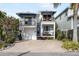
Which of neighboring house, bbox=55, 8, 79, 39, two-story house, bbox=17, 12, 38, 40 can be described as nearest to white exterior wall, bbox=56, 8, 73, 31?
neighboring house, bbox=55, 8, 79, 39

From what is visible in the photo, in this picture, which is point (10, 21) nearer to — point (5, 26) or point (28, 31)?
point (5, 26)

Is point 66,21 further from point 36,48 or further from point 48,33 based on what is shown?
point 36,48

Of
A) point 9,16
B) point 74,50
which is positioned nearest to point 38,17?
point 9,16

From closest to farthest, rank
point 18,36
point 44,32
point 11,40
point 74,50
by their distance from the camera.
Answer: point 74,50 < point 11,40 < point 18,36 < point 44,32

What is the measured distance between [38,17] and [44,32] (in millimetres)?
2240

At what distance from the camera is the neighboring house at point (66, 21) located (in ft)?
80.1

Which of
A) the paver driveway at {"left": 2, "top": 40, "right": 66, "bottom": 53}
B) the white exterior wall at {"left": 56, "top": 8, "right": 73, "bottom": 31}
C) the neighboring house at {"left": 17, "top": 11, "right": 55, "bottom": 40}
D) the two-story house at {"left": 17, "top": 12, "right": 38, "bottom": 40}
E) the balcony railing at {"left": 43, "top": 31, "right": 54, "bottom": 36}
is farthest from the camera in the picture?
the balcony railing at {"left": 43, "top": 31, "right": 54, "bottom": 36}

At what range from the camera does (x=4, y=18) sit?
72.2 ft

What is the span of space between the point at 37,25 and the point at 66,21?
352cm

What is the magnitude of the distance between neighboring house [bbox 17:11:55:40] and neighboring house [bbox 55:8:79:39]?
111 cm

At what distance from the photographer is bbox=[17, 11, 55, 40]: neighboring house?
26147 mm

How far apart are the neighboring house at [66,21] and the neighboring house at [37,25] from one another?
1106 millimetres

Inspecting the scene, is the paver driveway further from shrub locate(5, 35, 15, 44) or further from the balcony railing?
the balcony railing

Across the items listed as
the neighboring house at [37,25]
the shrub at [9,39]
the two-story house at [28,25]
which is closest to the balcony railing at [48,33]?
the neighboring house at [37,25]
